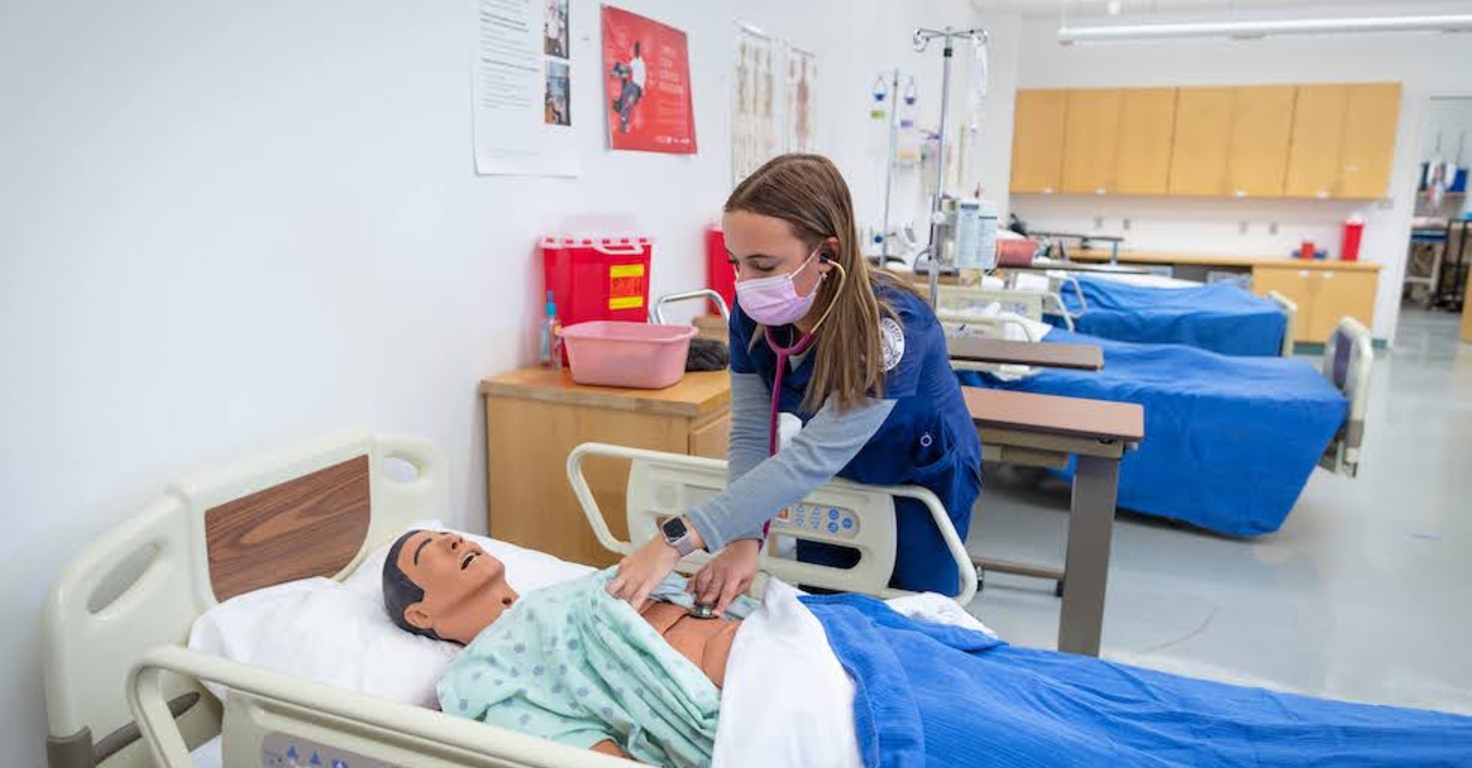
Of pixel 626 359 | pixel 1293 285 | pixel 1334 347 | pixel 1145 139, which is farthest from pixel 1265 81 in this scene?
pixel 626 359

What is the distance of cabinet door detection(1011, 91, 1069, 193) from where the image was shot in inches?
331

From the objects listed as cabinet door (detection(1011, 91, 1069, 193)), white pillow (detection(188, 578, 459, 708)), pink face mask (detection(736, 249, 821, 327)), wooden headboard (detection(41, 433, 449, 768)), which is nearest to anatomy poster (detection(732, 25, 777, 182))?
wooden headboard (detection(41, 433, 449, 768))

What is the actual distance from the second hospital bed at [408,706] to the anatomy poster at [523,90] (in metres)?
0.91

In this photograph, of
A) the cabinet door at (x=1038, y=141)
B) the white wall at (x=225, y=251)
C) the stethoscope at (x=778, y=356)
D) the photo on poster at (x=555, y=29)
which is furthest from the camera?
the cabinet door at (x=1038, y=141)

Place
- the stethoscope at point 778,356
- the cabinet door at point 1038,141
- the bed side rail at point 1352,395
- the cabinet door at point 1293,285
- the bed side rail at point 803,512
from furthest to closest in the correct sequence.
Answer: the cabinet door at point 1038,141 < the cabinet door at point 1293,285 < the bed side rail at point 1352,395 < the bed side rail at point 803,512 < the stethoscope at point 778,356

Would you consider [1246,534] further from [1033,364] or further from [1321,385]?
[1033,364]

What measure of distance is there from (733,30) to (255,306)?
2.23 meters

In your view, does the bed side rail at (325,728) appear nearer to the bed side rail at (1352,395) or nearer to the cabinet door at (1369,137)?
the bed side rail at (1352,395)

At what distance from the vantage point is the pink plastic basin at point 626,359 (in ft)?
6.89

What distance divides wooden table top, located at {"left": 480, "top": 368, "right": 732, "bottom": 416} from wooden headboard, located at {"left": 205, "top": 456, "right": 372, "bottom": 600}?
1.74ft

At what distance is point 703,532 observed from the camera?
53.6 inches

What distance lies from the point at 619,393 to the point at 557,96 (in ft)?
2.73

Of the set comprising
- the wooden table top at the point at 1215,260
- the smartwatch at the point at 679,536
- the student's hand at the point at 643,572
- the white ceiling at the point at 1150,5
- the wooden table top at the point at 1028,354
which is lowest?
the student's hand at the point at 643,572

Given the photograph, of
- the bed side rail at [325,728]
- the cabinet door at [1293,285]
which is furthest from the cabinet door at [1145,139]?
the bed side rail at [325,728]
